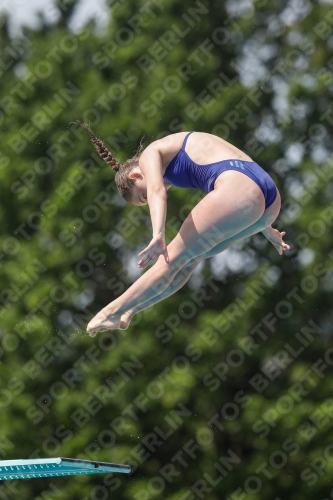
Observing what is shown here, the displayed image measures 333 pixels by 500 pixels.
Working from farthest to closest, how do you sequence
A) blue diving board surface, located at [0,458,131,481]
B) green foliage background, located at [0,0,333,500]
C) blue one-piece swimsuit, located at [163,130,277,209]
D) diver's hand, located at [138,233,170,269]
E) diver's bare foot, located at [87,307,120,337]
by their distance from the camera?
green foliage background, located at [0,0,333,500]
diver's bare foot, located at [87,307,120,337]
blue one-piece swimsuit, located at [163,130,277,209]
blue diving board surface, located at [0,458,131,481]
diver's hand, located at [138,233,170,269]

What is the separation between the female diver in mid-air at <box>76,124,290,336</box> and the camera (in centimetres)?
446

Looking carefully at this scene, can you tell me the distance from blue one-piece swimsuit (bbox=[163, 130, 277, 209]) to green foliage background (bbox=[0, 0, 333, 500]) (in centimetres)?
507

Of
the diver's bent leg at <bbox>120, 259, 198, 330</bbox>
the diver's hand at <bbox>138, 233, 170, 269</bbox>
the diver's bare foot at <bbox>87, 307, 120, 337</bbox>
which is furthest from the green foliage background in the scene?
the diver's hand at <bbox>138, 233, 170, 269</bbox>

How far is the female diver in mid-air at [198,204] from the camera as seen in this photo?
446cm

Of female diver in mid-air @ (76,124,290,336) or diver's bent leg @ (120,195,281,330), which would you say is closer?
female diver in mid-air @ (76,124,290,336)

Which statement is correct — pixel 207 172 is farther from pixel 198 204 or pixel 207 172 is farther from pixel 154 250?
pixel 154 250

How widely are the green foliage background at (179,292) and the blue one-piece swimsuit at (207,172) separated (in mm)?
5065

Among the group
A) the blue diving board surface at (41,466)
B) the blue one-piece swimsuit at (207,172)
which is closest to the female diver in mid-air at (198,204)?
the blue one-piece swimsuit at (207,172)

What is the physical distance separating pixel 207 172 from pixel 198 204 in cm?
18

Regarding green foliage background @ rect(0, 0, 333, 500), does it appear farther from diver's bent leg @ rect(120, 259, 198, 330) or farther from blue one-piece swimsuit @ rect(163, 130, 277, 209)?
blue one-piece swimsuit @ rect(163, 130, 277, 209)

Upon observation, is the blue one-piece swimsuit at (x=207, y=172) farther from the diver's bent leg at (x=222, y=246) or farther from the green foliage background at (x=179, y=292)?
the green foliage background at (x=179, y=292)

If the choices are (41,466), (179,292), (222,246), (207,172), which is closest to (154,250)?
(207,172)

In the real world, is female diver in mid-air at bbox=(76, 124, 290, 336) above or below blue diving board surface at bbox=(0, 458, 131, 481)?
above

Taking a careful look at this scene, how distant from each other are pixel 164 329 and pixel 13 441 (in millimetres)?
2137
